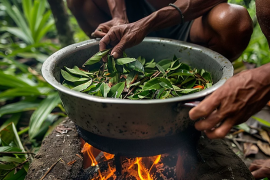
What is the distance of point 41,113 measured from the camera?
5.65 feet

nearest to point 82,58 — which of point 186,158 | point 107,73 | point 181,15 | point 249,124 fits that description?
point 107,73

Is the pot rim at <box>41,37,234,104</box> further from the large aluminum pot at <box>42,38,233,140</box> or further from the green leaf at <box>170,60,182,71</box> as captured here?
the green leaf at <box>170,60,182,71</box>

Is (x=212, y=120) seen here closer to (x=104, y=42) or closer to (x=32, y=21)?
(x=104, y=42)

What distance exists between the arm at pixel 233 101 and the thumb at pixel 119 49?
55 centimetres

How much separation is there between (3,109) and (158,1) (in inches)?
57.1

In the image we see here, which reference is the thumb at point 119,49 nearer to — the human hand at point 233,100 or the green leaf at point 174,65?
the green leaf at point 174,65

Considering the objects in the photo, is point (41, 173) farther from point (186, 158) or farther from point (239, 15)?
point (239, 15)

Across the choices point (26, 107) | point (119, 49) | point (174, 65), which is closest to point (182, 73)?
point (174, 65)

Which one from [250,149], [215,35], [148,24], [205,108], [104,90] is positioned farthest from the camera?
[250,149]

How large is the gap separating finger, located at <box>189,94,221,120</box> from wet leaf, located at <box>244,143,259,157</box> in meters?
1.17

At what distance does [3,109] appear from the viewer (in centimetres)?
181

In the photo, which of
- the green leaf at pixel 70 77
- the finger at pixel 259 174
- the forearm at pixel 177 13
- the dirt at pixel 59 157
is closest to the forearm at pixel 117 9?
the forearm at pixel 177 13

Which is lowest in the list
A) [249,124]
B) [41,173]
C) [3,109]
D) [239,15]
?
[249,124]

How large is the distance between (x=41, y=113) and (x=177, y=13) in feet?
3.97
